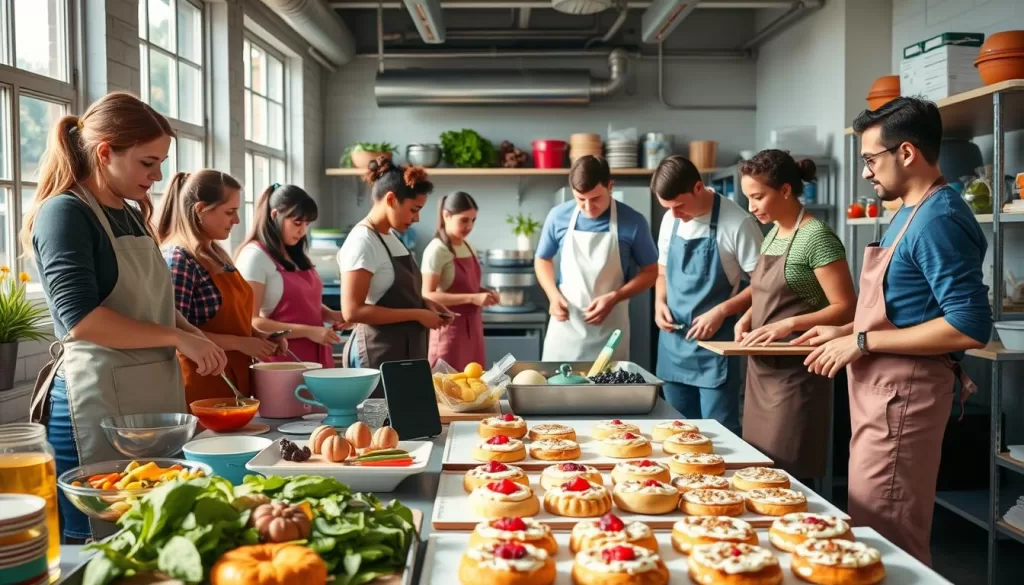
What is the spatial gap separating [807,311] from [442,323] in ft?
4.14

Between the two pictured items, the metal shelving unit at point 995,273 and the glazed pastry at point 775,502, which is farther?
the metal shelving unit at point 995,273

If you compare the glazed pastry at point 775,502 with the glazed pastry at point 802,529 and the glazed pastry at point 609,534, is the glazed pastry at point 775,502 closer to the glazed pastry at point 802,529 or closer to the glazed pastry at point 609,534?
the glazed pastry at point 802,529

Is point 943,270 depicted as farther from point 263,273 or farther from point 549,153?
point 549,153

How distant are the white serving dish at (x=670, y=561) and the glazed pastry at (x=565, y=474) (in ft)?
0.66

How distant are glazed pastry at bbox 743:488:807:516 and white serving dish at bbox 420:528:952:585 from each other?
0.23 ft

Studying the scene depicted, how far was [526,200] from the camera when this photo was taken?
6.67 metres

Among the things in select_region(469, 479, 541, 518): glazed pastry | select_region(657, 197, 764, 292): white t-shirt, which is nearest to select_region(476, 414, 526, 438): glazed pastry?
select_region(469, 479, 541, 518): glazed pastry

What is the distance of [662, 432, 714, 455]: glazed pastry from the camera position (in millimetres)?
1724

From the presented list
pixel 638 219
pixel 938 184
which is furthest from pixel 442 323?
pixel 938 184

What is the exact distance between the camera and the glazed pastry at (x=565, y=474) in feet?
4.90

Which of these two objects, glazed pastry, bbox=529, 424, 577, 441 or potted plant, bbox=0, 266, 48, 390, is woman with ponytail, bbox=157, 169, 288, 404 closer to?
potted plant, bbox=0, 266, 48, 390

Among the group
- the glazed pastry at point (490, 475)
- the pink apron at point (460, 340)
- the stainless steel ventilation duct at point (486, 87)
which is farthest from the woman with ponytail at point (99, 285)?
the stainless steel ventilation duct at point (486, 87)

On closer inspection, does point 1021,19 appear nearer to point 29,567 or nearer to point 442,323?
point 442,323

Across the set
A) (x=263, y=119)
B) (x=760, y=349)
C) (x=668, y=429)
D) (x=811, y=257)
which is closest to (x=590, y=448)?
(x=668, y=429)
